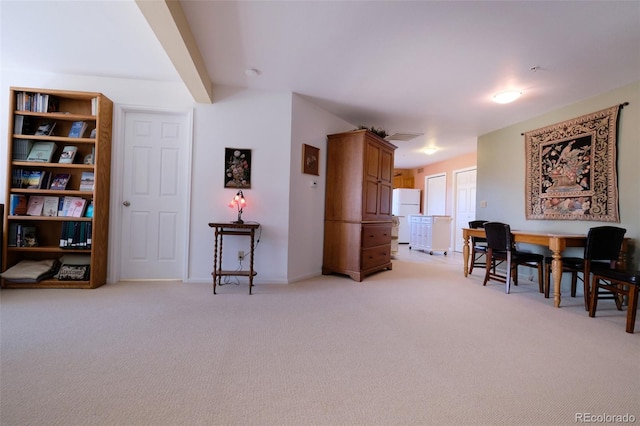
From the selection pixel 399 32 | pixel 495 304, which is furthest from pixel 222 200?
pixel 495 304

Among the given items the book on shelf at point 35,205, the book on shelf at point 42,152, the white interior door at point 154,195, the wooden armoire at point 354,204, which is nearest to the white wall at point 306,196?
the wooden armoire at point 354,204

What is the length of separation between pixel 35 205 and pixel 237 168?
2.24 meters

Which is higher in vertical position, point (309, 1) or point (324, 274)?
point (309, 1)

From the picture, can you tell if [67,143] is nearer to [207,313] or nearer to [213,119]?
[213,119]

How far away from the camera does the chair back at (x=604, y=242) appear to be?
2615 millimetres

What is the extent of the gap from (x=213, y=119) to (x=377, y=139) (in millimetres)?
Result: 2259

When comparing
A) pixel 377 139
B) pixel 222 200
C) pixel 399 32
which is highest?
pixel 399 32

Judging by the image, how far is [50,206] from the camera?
10.0 feet

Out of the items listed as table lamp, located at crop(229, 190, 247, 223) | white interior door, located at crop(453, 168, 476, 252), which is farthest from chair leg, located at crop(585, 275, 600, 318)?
white interior door, located at crop(453, 168, 476, 252)

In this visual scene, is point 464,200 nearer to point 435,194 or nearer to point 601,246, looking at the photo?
point 435,194

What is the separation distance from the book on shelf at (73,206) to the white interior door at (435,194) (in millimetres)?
7490

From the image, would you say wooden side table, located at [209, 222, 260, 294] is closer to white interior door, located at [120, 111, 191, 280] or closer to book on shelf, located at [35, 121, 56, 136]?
white interior door, located at [120, 111, 191, 280]

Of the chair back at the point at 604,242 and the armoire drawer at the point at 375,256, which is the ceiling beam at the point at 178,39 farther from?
the chair back at the point at 604,242

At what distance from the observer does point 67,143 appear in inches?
126
